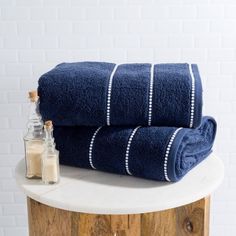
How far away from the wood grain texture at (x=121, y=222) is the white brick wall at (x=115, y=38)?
56cm

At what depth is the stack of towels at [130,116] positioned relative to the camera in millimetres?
847

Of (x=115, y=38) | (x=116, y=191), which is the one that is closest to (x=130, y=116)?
(x=116, y=191)

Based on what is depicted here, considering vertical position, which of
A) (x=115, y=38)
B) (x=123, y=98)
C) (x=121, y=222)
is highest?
(x=115, y=38)

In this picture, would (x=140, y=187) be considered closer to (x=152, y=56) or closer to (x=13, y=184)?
(x=152, y=56)

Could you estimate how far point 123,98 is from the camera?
2.81 feet

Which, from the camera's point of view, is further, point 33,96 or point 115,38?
point 115,38

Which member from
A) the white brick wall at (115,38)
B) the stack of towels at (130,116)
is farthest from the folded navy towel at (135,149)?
the white brick wall at (115,38)

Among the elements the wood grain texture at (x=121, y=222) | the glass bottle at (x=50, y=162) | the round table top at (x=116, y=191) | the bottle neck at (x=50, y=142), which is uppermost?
the bottle neck at (x=50, y=142)

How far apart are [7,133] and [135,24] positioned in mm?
557

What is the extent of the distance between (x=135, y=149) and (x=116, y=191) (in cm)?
9

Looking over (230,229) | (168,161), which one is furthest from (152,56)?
(230,229)

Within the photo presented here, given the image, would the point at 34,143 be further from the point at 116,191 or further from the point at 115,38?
the point at 115,38

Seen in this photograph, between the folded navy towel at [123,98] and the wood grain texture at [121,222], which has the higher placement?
the folded navy towel at [123,98]

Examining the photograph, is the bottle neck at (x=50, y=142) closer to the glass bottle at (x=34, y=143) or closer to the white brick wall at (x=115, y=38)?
the glass bottle at (x=34, y=143)
